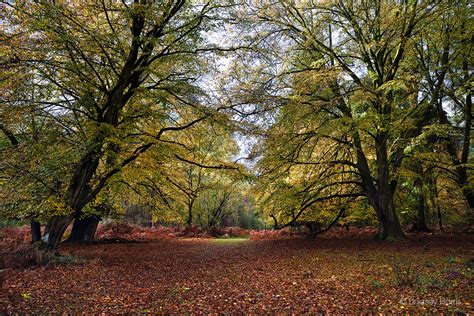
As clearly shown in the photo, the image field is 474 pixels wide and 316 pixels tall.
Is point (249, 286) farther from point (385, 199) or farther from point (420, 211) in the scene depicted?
point (420, 211)

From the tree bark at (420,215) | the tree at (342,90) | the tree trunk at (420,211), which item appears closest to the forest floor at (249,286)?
the tree at (342,90)

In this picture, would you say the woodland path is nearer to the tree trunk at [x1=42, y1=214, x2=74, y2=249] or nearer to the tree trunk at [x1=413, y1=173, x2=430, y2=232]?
the tree trunk at [x1=42, y1=214, x2=74, y2=249]

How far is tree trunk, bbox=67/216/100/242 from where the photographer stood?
13.4 m

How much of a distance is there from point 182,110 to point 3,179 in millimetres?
5674

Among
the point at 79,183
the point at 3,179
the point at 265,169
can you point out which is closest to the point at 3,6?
the point at 3,179

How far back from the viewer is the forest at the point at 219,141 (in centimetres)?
500

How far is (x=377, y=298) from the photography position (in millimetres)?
4215

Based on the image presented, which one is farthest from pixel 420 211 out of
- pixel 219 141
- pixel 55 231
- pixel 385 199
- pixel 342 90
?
pixel 55 231

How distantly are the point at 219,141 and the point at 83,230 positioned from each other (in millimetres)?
7869

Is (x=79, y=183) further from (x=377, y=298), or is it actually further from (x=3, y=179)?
(x=377, y=298)

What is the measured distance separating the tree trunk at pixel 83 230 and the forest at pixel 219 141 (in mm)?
54

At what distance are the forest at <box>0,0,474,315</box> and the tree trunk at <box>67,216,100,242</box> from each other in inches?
2.1

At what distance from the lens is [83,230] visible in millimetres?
13555

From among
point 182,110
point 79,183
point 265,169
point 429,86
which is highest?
point 429,86
